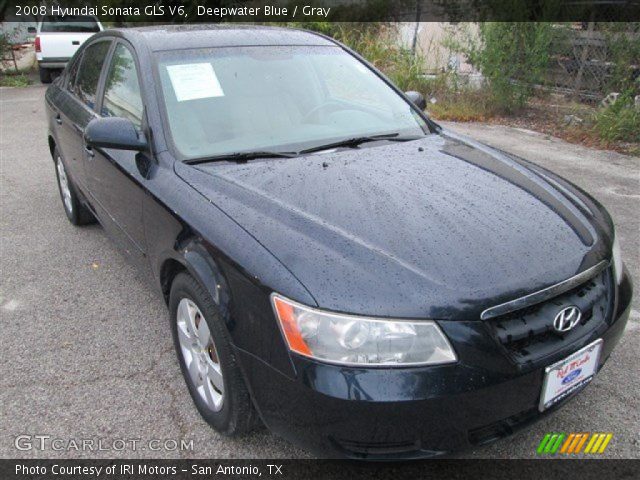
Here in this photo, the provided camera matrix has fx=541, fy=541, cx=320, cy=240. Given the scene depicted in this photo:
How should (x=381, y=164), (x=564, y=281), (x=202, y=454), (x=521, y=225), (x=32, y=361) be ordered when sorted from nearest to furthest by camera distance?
1. (x=564, y=281)
2. (x=521, y=225)
3. (x=202, y=454)
4. (x=381, y=164)
5. (x=32, y=361)

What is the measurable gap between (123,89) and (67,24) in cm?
1144

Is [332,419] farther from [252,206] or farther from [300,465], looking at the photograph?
[252,206]

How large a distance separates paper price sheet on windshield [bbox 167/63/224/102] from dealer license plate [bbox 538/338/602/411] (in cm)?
199

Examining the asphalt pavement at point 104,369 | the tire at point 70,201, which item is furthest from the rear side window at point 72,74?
the asphalt pavement at point 104,369

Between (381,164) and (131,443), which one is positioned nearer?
(131,443)

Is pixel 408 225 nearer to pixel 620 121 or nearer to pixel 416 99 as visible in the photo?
pixel 416 99

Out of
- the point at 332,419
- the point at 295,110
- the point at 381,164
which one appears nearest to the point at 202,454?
the point at 332,419

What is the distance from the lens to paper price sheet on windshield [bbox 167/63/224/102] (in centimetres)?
271

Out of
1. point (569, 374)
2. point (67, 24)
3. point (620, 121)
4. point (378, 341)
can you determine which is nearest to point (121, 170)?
point (378, 341)

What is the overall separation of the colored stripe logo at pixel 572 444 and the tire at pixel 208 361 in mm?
1169

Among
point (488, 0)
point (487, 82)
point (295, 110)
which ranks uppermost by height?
point (488, 0)

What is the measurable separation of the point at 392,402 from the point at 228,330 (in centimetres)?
65

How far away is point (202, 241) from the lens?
207 cm

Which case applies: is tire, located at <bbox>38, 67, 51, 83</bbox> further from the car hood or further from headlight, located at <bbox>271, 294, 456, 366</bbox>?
headlight, located at <bbox>271, 294, 456, 366</bbox>
